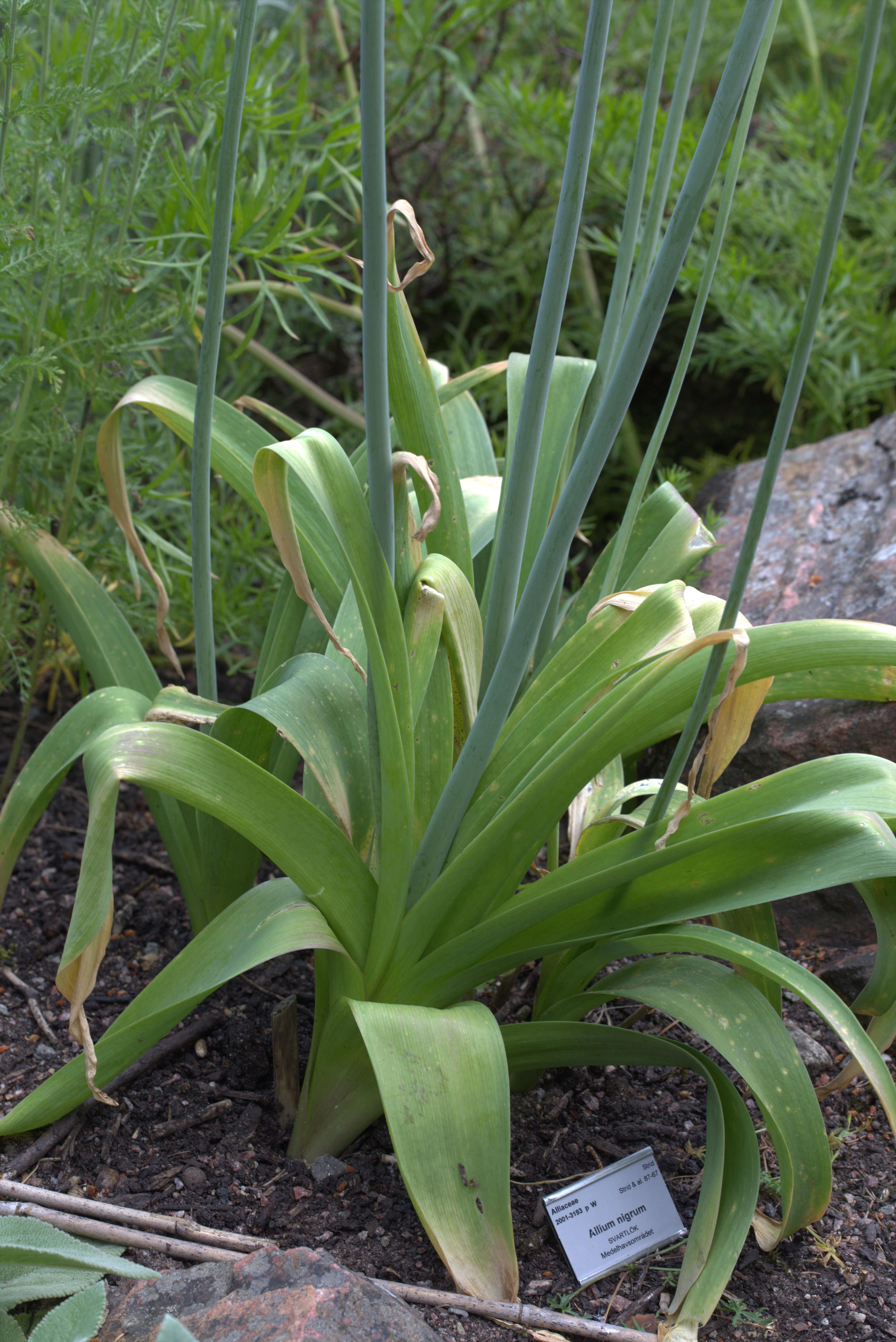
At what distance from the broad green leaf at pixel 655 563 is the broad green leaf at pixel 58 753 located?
459 millimetres

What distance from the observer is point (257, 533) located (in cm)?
171

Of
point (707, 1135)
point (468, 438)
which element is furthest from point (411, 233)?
point (707, 1135)

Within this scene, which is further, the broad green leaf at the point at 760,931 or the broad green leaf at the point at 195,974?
the broad green leaf at the point at 760,931

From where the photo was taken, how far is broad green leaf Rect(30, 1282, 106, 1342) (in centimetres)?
59

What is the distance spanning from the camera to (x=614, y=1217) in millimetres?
856

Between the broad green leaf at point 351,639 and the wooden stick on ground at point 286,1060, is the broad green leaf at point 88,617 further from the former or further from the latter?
the wooden stick on ground at point 286,1060

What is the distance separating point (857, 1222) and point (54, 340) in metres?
1.38

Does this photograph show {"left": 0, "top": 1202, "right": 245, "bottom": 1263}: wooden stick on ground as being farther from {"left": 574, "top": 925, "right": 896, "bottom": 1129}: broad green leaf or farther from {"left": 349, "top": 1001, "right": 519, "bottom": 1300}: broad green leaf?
{"left": 574, "top": 925, "right": 896, "bottom": 1129}: broad green leaf

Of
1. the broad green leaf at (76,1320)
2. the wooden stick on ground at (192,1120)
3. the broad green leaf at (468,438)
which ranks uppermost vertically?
the broad green leaf at (468,438)

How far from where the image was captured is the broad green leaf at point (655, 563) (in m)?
1.11

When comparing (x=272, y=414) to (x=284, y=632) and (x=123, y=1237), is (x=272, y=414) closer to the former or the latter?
(x=284, y=632)

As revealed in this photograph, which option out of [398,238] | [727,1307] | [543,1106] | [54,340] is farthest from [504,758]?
[398,238]

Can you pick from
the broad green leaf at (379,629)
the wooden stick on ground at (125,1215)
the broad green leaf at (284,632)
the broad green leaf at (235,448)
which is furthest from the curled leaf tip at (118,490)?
the wooden stick on ground at (125,1215)

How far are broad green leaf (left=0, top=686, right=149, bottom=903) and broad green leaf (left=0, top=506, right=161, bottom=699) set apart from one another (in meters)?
0.13
